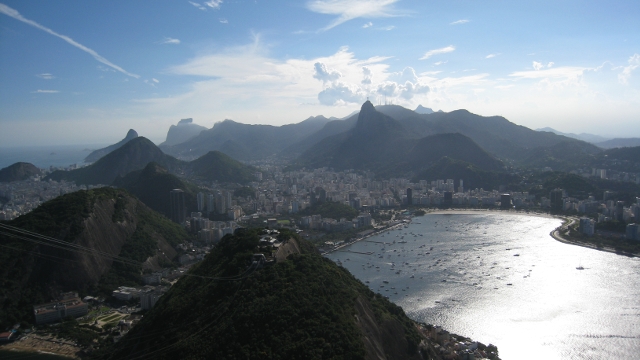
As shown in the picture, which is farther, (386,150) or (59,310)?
Result: (386,150)

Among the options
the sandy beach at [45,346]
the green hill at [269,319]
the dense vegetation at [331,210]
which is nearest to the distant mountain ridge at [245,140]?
the dense vegetation at [331,210]

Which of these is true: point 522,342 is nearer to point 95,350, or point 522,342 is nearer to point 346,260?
point 346,260

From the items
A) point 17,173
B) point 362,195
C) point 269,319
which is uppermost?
point 17,173

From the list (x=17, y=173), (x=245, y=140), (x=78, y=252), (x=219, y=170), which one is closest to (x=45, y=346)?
(x=78, y=252)

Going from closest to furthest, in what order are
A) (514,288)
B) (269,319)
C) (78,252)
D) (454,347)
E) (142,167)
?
(269,319), (454,347), (78,252), (514,288), (142,167)

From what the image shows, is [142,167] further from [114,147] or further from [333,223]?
[114,147]

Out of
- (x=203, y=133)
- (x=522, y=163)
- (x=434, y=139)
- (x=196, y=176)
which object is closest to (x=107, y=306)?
(x=196, y=176)

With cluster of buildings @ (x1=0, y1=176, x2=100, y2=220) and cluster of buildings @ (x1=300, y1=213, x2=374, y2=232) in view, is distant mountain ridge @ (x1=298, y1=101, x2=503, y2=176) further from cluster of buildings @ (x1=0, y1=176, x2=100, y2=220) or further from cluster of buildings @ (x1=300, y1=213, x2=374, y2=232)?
cluster of buildings @ (x1=0, y1=176, x2=100, y2=220)
